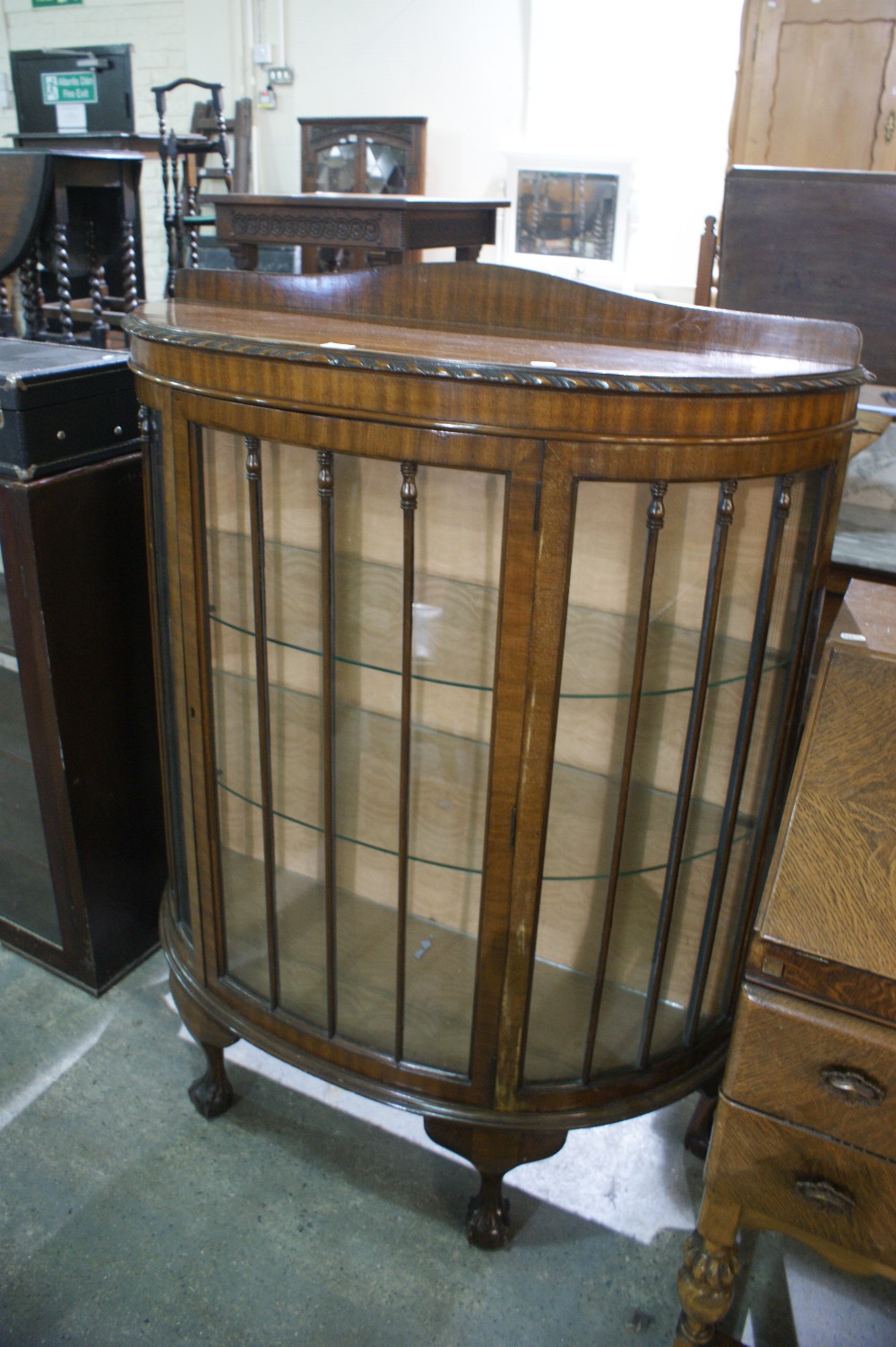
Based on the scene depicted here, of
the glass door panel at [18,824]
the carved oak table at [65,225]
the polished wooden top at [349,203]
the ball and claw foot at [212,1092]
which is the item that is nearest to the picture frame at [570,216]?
the polished wooden top at [349,203]

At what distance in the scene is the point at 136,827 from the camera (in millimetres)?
1857

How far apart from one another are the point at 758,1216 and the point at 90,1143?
104cm

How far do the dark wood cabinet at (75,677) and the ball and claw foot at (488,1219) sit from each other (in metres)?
0.85

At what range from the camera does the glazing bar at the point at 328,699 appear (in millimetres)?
1077

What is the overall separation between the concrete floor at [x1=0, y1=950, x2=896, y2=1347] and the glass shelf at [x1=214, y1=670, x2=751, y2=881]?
0.62 m

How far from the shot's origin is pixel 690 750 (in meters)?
1.14

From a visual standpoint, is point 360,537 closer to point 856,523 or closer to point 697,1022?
point 697,1022

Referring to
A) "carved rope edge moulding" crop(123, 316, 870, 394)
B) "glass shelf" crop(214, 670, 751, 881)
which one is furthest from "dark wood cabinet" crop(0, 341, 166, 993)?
"carved rope edge moulding" crop(123, 316, 870, 394)

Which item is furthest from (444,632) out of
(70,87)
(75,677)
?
(70,87)

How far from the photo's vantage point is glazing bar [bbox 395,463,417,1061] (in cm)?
103

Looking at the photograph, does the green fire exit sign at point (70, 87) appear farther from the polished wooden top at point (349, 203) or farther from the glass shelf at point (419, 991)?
the glass shelf at point (419, 991)

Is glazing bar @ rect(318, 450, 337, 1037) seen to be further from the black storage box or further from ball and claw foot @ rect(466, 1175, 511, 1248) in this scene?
the black storage box

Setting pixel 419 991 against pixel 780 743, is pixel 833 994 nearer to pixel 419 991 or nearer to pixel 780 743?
pixel 780 743

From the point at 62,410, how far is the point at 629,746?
102 centimetres
